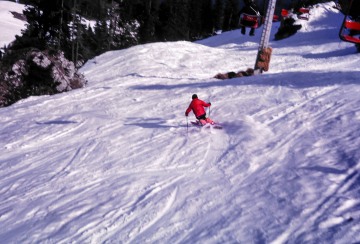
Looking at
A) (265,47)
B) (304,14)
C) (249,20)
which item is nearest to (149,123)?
(265,47)

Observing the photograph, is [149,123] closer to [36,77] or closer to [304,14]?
[36,77]

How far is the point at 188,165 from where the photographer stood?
8.42 metres

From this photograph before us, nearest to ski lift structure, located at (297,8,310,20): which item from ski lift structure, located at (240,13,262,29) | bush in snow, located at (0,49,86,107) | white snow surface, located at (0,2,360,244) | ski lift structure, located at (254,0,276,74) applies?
ski lift structure, located at (240,13,262,29)

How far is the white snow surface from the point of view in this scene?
236 inches

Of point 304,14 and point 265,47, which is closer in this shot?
point 265,47

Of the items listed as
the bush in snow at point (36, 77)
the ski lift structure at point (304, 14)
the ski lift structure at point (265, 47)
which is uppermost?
the ski lift structure at point (304, 14)

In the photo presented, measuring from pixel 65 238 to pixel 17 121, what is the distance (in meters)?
9.22

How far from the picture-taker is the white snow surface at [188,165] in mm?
5996

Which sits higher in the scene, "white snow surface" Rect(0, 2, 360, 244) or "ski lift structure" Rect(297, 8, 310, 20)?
"ski lift structure" Rect(297, 8, 310, 20)

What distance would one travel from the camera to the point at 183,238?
18.9 feet

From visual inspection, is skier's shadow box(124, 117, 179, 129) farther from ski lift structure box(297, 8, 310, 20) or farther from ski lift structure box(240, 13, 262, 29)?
ski lift structure box(297, 8, 310, 20)

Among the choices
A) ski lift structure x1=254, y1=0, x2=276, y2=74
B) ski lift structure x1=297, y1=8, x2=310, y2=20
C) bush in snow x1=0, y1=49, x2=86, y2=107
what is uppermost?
ski lift structure x1=297, y1=8, x2=310, y2=20

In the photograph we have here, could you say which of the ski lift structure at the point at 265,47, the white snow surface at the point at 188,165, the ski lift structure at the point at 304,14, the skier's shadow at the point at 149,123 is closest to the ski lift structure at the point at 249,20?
the ski lift structure at the point at 265,47

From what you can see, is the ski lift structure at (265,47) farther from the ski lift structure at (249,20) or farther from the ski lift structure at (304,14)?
the ski lift structure at (304,14)
